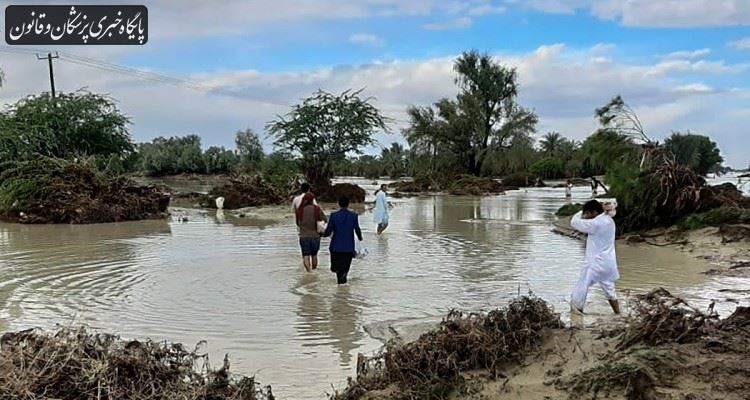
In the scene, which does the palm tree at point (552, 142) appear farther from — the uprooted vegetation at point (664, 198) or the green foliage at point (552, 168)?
the uprooted vegetation at point (664, 198)

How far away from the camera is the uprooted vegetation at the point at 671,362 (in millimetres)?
5289

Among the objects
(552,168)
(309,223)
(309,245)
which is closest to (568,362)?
(309,223)

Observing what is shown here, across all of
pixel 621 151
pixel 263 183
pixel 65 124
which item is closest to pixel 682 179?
pixel 621 151

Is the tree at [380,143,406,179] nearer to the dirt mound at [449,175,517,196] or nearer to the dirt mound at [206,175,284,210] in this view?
the dirt mound at [449,175,517,196]

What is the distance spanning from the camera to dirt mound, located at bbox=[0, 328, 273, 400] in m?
4.88

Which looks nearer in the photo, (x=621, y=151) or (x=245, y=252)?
(x=245, y=252)

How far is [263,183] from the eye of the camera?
118 feet

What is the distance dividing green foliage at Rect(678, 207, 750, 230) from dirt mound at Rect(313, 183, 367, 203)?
829 inches

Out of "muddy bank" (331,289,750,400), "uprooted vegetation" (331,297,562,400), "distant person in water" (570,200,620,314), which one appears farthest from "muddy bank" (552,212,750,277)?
"uprooted vegetation" (331,297,562,400)

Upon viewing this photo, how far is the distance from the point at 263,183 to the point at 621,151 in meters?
19.1

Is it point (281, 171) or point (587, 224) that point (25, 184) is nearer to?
point (281, 171)

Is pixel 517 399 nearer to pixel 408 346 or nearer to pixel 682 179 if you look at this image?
pixel 408 346

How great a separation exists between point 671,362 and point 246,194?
31422mm

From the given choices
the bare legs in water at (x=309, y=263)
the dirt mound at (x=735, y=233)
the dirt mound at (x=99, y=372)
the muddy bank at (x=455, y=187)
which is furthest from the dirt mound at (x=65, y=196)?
the muddy bank at (x=455, y=187)
